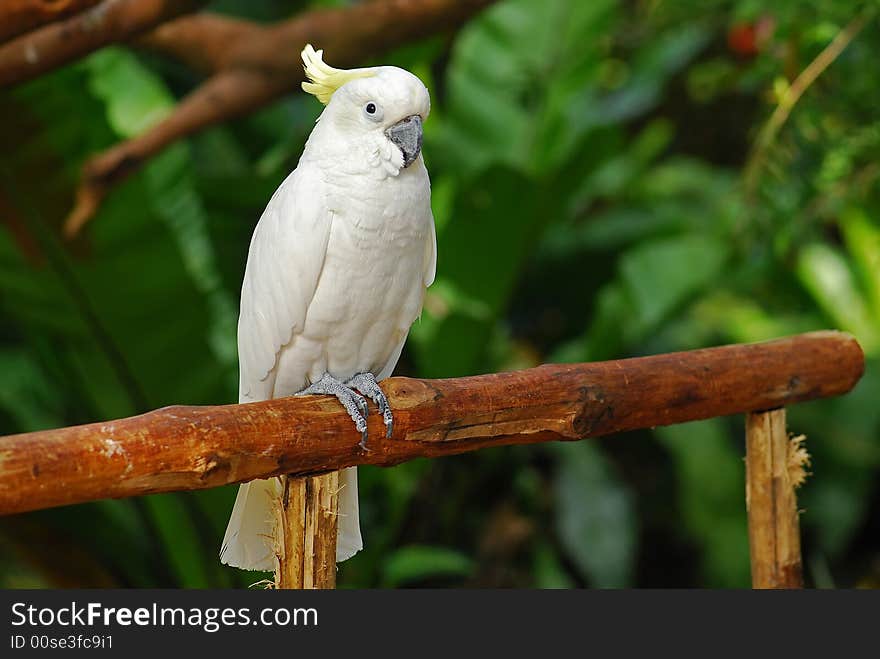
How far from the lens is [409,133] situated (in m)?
1.06

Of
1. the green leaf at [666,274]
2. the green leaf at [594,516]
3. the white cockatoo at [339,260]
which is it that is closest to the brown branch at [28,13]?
the white cockatoo at [339,260]

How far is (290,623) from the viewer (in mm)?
1056

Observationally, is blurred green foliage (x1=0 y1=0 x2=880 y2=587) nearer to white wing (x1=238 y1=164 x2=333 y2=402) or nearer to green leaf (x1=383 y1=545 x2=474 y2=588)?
green leaf (x1=383 y1=545 x2=474 y2=588)

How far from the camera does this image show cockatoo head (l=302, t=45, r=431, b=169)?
1.04 m

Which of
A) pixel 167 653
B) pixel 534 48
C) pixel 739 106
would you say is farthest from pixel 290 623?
pixel 739 106

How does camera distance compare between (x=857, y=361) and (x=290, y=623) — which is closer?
(x=290, y=623)

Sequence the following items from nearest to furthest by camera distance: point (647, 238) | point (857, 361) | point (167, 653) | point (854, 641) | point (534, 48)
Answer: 1. point (167, 653)
2. point (854, 641)
3. point (857, 361)
4. point (534, 48)
5. point (647, 238)

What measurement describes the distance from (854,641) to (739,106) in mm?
2755

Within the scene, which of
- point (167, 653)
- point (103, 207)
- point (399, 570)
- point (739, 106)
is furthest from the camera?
point (739, 106)

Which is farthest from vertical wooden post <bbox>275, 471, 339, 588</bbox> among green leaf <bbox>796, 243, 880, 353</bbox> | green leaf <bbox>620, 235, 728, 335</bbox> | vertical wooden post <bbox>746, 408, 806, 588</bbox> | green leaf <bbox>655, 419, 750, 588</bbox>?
green leaf <bbox>796, 243, 880, 353</bbox>

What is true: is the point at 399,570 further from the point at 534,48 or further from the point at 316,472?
the point at 534,48

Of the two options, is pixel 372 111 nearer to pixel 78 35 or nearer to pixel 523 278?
pixel 78 35

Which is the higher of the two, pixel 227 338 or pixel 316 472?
pixel 227 338

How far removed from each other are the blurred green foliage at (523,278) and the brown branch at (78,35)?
24 cm
